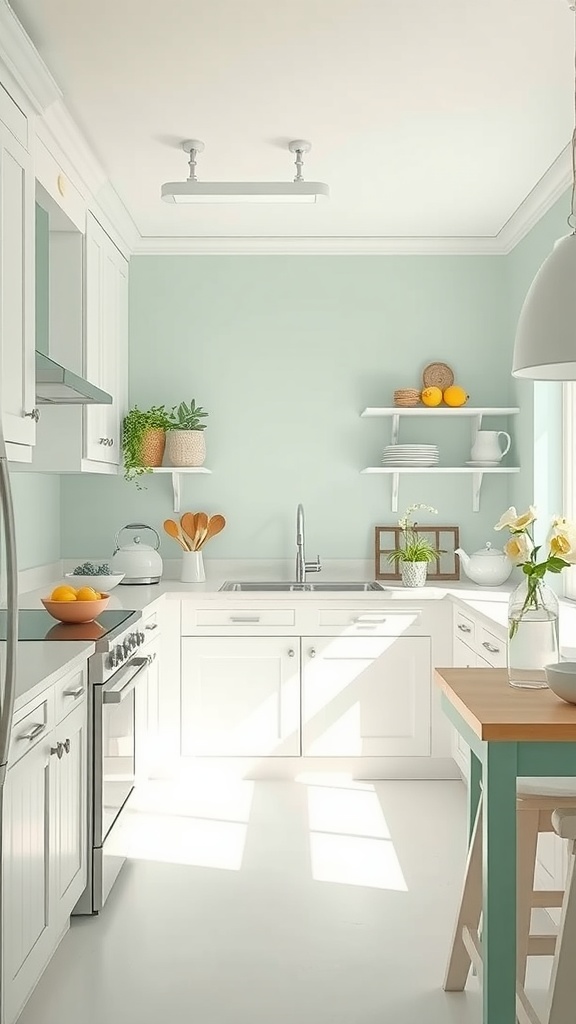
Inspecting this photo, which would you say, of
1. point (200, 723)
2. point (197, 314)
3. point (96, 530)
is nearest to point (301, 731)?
point (200, 723)

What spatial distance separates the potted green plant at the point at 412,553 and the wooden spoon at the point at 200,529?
95 centimetres

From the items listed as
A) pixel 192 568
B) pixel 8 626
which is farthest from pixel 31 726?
pixel 192 568

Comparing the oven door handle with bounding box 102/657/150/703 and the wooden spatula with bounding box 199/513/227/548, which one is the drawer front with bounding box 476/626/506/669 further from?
the wooden spatula with bounding box 199/513/227/548

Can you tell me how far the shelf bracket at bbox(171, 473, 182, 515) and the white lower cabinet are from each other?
2226 mm

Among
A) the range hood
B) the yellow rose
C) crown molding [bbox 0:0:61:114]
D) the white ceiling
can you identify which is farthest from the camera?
the range hood

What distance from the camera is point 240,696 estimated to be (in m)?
4.45

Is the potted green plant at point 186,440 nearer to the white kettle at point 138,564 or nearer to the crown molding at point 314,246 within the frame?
the white kettle at point 138,564

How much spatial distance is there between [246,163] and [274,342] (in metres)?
1.30

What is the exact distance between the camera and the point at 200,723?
14.6 feet

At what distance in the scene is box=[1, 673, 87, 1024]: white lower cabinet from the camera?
83.0 inches

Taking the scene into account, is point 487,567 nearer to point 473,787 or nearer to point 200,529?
point 200,529

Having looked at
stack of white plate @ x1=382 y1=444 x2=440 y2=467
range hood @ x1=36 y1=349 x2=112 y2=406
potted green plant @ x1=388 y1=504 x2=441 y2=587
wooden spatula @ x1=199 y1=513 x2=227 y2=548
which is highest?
range hood @ x1=36 y1=349 x2=112 y2=406

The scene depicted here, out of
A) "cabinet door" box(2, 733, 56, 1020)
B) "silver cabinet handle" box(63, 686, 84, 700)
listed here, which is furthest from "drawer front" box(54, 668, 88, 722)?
"cabinet door" box(2, 733, 56, 1020)

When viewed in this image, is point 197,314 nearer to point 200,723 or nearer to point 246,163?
point 246,163
